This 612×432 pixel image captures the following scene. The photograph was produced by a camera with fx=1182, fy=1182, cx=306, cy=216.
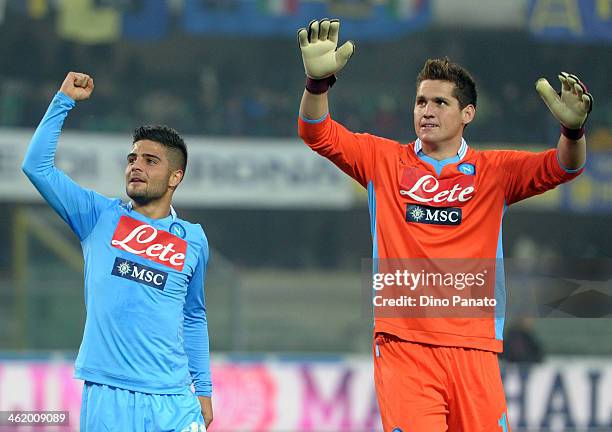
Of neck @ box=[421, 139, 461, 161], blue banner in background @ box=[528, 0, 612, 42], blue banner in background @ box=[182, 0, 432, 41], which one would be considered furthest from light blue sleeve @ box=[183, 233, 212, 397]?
blue banner in background @ box=[528, 0, 612, 42]

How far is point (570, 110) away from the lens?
176 inches

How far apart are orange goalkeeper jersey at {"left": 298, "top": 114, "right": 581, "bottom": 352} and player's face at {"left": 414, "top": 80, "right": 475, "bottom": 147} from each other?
0.09m

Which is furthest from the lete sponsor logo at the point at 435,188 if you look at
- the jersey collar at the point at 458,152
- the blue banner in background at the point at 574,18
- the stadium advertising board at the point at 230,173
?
the blue banner in background at the point at 574,18

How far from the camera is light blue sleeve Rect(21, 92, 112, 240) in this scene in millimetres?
4453

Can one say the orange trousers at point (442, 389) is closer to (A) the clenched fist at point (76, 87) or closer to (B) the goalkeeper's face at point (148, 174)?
(B) the goalkeeper's face at point (148, 174)

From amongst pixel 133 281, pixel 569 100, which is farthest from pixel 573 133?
pixel 133 281

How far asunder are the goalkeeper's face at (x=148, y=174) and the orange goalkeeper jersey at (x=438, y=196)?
0.59 metres

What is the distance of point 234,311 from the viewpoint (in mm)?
11086

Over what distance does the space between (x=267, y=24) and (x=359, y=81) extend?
1089 millimetres

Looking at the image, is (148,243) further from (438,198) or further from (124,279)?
(438,198)

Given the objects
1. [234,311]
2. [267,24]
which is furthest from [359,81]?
[234,311]

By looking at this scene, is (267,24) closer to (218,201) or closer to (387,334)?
(218,201)

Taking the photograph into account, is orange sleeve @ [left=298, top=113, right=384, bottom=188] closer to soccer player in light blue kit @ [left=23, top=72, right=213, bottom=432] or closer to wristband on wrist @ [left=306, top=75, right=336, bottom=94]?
wristband on wrist @ [left=306, top=75, right=336, bottom=94]

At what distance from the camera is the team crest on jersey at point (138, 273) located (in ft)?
15.0
